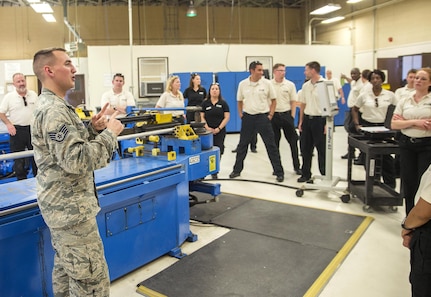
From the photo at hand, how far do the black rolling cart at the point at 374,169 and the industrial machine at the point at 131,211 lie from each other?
61.2 inches

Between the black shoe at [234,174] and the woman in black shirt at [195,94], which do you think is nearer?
the black shoe at [234,174]

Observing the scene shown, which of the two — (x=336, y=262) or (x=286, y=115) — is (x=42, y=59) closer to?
(x=336, y=262)

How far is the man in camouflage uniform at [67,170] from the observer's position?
5.30 ft

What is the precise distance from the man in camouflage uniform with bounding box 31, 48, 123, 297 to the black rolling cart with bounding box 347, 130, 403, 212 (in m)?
2.87

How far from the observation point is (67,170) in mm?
1618

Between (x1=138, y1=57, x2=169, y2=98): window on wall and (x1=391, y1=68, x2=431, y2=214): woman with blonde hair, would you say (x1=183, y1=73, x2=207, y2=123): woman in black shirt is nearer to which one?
(x1=391, y1=68, x2=431, y2=214): woman with blonde hair

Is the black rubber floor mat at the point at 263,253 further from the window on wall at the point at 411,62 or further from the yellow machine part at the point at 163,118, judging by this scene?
the window on wall at the point at 411,62

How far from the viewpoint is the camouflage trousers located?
68.1 inches

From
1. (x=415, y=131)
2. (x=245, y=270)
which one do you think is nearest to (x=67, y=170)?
(x=245, y=270)

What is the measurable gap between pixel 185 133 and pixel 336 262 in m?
1.55

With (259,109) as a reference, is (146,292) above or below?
below

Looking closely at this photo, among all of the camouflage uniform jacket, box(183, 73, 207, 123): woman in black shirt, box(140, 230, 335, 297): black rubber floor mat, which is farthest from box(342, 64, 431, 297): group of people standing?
box(183, 73, 207, 123): woman in black shirt

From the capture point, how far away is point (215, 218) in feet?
12.6

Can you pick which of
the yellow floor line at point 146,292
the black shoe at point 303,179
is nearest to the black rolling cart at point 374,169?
the black shoe at point 303,179
